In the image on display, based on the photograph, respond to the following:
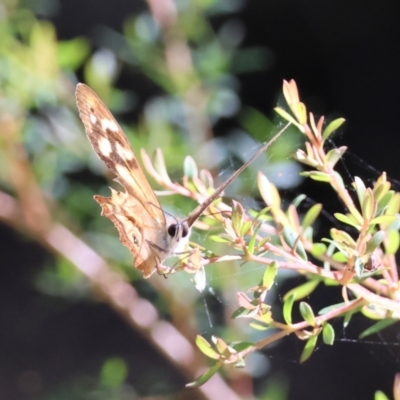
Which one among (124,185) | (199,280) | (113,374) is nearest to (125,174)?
(124,185)

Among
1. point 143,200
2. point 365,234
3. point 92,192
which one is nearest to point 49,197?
Answer: point 92,192

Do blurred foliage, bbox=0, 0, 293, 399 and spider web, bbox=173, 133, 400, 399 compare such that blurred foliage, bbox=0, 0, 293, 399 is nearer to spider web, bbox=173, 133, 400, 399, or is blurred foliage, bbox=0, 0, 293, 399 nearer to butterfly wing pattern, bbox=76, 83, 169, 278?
spider web, bbox=173, 133, 400, 399

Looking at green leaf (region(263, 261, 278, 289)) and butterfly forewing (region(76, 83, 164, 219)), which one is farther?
butterfly forewing (region(76, 83, 164, 219))

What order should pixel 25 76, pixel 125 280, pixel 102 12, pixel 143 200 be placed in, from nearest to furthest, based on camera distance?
pixel 143 200 < pixel 25 76 < pixel 125 280 < pixel 102 12

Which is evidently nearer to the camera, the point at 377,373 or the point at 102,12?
the point at 377,373

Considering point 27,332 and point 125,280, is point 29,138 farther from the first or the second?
point 27,332

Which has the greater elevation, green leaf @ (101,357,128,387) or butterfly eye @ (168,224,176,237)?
butterfly eye @ (168,224,176,237)

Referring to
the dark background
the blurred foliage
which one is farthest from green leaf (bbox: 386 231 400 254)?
the dark background
